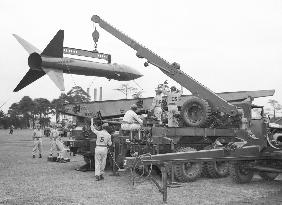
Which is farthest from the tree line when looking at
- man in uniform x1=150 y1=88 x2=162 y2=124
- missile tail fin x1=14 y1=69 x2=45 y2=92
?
man in uniform x1=150 y1=88 x2=162 y2=124

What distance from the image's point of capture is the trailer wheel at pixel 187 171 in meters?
10.1

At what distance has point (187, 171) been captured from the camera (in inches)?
406

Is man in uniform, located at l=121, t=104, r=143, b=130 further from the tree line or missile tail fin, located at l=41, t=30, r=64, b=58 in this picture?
the tree line

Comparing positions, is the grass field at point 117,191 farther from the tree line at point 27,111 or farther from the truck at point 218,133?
the tree line at point 27,111

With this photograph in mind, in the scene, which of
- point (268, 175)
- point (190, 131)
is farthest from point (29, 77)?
point (268, 175)

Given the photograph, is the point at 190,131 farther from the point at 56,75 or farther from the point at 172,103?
the point at 56,75

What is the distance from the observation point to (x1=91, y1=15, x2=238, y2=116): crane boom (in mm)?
11320

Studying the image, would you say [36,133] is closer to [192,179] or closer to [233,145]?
[192,179]

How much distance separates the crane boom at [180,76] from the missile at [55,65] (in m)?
2.74

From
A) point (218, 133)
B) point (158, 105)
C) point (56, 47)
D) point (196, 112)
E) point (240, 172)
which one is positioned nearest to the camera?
point (240, 172)

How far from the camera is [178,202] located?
24.3 ft

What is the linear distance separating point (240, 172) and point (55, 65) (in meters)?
8.76

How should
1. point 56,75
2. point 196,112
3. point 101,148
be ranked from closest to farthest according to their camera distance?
point 101,148 < point 196,112 < point 56,75

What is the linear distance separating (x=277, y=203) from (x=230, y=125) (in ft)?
13.7
